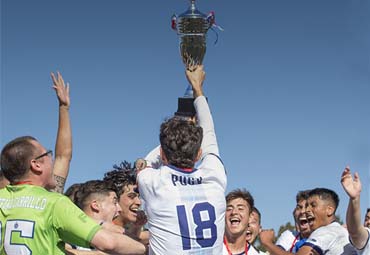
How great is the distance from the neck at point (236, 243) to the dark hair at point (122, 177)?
1364mm

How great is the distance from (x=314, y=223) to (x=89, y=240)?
4427 millimetres

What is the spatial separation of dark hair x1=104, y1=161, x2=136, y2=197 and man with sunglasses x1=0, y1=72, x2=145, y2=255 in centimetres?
222

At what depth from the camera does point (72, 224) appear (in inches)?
169

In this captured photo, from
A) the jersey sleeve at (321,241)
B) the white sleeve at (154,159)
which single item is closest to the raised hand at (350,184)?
the jersey sleeve at (321,241)

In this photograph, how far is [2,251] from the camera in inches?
178

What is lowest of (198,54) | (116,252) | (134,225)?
(116,252)

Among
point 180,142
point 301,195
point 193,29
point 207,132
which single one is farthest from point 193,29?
point 180,142

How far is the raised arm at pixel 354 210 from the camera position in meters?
6.50

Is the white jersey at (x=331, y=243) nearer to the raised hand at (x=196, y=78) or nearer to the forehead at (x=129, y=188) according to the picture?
the forehead at (x=129, y=188)

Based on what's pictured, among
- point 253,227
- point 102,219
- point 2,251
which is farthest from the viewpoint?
point 253,227

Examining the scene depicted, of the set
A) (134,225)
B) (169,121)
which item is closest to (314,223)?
(134,225)

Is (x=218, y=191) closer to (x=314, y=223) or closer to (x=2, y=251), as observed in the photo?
(x=2, y=251)

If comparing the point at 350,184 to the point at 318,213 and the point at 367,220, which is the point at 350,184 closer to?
the point at 318,213

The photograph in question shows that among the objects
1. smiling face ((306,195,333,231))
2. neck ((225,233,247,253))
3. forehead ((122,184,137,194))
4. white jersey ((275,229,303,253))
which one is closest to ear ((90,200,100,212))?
forehead ((122,184,137,194))
